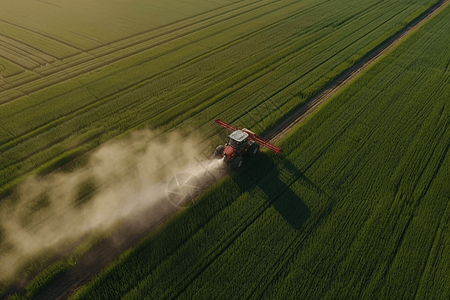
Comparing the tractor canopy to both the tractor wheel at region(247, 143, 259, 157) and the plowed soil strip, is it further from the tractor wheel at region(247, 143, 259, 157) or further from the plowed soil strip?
the plowed soil strip

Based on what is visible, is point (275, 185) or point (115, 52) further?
point (115, 52)

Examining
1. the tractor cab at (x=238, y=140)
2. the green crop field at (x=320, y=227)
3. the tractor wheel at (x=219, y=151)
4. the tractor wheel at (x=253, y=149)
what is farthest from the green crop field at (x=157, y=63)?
the green crop field at (x=320, y=227)

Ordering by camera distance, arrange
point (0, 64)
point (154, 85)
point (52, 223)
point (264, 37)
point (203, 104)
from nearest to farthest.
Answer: point (52, 223)
point (203, 104)
point (154, 85)
point (0, 64)
point (264, 37)

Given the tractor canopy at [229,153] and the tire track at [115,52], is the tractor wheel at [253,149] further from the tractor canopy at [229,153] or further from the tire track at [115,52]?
the tire track at [115,52]

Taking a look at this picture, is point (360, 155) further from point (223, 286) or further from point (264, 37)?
point (264, 37)

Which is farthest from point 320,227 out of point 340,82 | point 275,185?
point 340,82

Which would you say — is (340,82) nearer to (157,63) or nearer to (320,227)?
(320,227)

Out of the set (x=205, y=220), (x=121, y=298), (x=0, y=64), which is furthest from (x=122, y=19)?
(x=121, y=298)
